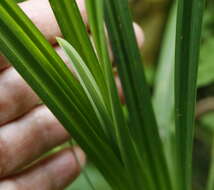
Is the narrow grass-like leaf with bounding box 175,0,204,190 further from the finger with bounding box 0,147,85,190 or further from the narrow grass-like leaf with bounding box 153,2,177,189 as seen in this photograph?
the finger with bounding box 0,147,85,190

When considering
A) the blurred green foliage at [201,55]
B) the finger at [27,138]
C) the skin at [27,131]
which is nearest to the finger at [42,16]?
the skin at [27,131]

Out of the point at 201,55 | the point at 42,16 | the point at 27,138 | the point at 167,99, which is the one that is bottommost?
the point at 201,55

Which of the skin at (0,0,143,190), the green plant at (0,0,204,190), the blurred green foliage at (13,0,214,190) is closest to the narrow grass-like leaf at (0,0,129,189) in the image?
the green plant at (0,0,204,190)

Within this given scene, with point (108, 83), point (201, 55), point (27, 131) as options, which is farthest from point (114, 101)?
point (201, 55)

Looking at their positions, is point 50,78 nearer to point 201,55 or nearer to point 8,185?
point 8,185

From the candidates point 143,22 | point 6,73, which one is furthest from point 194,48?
point 143,22

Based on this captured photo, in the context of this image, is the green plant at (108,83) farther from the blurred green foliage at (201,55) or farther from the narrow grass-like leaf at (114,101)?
the blurred green foliage at (201,55)
